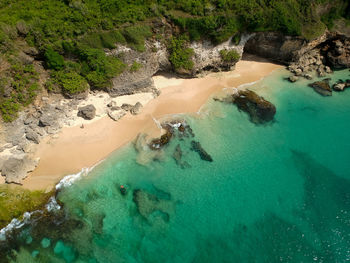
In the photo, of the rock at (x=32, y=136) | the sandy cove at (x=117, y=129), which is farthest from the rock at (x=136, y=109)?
the rock at (x=32, y=136)

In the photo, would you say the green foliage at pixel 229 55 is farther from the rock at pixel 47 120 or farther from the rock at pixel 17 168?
the rock at pixel 17 168

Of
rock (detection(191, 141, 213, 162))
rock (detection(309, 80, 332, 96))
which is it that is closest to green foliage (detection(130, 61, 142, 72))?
rock (detection(191, 141, 213, 162))

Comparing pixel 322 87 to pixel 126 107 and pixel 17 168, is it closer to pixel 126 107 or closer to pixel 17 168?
pixel 126 107

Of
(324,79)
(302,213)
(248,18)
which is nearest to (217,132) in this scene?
(302,213)

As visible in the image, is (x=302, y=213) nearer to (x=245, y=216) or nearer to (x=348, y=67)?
(x=245, y=216)

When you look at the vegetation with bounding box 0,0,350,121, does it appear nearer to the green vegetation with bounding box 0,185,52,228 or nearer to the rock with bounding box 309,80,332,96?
the rock with bounding box 309,80,332,96

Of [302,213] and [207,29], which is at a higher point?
[207,29]

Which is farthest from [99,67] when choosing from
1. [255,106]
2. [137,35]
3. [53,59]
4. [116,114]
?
[255,106]
